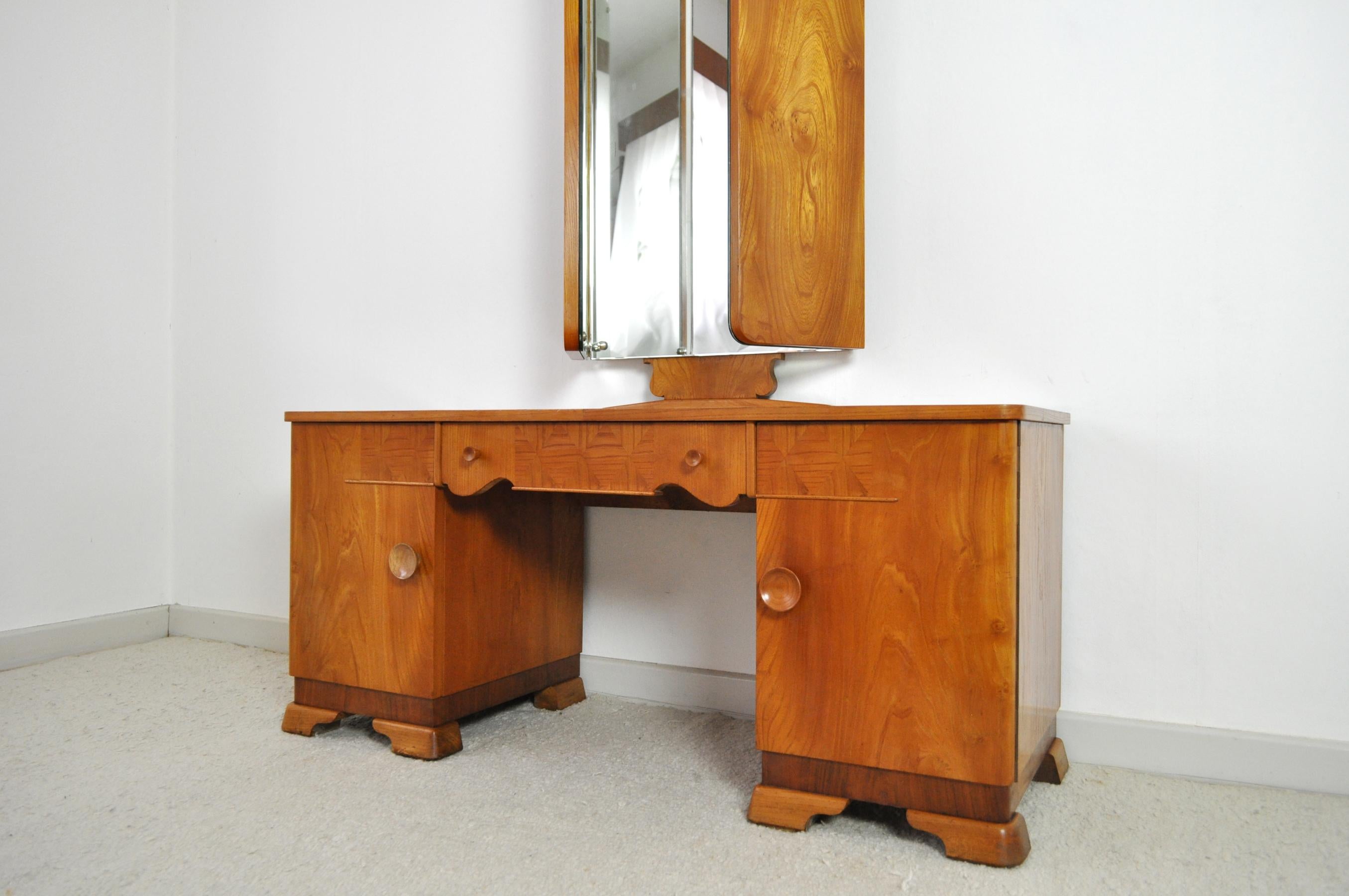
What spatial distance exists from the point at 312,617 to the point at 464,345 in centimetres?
79

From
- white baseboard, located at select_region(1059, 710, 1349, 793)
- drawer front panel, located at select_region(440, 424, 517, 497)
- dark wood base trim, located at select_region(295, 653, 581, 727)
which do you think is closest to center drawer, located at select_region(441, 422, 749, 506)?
drawer front panel, located at select_region(440, 424, 517, 497)

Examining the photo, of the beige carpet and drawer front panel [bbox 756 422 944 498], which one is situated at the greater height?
drawer front panel [bbox 756 422 944 498]

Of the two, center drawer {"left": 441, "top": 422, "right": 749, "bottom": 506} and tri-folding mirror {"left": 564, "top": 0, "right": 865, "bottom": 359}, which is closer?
center drawer {"left": 441, "top": 422, "right": 749, "bottom": 506}

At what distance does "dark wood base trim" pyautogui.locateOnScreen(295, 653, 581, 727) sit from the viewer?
5.63 ft

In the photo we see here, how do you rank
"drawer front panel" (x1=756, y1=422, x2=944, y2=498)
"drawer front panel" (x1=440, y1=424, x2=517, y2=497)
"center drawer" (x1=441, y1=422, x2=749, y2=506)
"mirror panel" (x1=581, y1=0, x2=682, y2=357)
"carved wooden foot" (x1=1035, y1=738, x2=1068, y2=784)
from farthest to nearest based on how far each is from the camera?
"mirror panel" (x1=581, y1=0, x2=682, y2=357) → "drawer front panel" (x1=440, y1=424, x2=517, y2=497) → "carved wooden foot" (x1=1035, y1=738, x2=1068, y2=784) → "center drawer" (x1=441, y1=422, x2=749, y2=506) → "drawer front panel" (x1=756, y1=422, x2=944, y2=498)

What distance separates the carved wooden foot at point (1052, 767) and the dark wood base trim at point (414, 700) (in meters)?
1.06

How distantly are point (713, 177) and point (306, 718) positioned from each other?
1.42 meters

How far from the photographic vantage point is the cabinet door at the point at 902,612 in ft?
4.12

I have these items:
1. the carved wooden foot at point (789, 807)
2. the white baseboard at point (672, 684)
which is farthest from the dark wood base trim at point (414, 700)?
the carved wooden foot at point (789, 807)

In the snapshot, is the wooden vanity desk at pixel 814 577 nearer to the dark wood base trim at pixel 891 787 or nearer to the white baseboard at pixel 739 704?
the dark wood base trim at pixel 891 787

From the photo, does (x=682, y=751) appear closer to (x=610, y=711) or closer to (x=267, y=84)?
(x=610, y=711)

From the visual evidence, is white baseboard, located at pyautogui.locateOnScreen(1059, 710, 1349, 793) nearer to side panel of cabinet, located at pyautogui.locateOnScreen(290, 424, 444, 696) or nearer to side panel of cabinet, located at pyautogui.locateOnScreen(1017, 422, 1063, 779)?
side panel of cabinet, located at pyautogui.locateOnScreen(1017, 422, 1063, 779)

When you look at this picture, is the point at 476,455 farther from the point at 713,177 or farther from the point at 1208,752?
the point at 1208,752

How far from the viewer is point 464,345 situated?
2.29m
